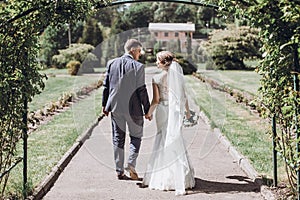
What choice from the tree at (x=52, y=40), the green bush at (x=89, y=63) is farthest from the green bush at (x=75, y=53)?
the tree at (x=52, y=40)

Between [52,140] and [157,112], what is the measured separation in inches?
156

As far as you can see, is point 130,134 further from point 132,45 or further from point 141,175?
point 132,45

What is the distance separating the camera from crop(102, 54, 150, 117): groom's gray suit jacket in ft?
24.8

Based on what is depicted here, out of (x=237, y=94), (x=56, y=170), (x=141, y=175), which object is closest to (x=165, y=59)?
(x=141, y=175)

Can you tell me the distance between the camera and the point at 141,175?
800 centimetres

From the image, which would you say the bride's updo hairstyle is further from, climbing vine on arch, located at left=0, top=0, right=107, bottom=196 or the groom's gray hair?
climbing vine on arch, located at left=0, top=0, right=107, bottom=196

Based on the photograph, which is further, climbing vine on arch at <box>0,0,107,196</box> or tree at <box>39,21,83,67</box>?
tree at <box>39,21,83,67</box>

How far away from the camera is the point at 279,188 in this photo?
675cm

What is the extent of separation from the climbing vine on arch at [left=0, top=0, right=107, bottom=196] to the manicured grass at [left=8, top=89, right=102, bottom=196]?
98 centimetres

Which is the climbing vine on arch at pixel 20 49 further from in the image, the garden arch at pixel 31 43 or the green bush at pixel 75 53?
the green bush at pixel 75 53

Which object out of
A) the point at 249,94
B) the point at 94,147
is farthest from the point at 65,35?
the point at 94,147

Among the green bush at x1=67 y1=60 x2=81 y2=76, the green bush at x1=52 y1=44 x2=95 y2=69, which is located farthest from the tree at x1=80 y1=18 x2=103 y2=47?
the green bush at x1=67 y1=60 x2=81 y2=76

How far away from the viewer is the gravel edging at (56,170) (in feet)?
22.0

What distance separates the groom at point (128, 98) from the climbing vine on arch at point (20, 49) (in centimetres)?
128
